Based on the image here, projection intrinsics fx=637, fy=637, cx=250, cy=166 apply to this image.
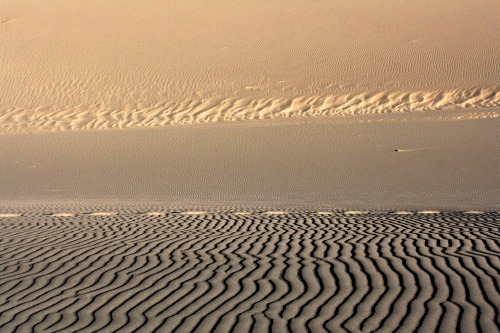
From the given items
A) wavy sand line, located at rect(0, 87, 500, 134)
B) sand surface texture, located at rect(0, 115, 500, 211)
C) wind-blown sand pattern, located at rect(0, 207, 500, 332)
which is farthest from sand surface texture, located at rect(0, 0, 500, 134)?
wind-blown sand pattern, located at rect(0, 207, 500, 332)

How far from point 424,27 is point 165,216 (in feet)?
87.2

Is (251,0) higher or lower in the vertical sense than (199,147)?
higher

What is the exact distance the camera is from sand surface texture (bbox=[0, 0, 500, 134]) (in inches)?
924

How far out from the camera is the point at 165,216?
384 inches

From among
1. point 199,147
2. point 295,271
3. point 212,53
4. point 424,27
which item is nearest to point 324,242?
point 295,271

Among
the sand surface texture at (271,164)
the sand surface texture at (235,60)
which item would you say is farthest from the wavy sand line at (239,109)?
the sand surface texture at (271,164)

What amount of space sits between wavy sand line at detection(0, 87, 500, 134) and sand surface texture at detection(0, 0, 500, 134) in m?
0.07

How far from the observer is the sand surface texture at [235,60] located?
77.0 ft

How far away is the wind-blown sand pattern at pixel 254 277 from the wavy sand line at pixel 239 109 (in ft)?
45.2

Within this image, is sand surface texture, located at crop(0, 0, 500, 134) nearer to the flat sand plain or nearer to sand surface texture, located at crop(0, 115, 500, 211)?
the flat sand plain

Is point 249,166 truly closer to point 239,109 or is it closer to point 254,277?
point 239,109

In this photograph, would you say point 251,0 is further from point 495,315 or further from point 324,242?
point 495,315

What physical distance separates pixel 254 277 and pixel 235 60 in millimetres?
25229

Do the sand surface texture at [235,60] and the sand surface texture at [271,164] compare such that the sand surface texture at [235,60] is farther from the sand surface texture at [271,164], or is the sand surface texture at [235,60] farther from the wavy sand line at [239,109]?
the sand surface texture at [271,164]
